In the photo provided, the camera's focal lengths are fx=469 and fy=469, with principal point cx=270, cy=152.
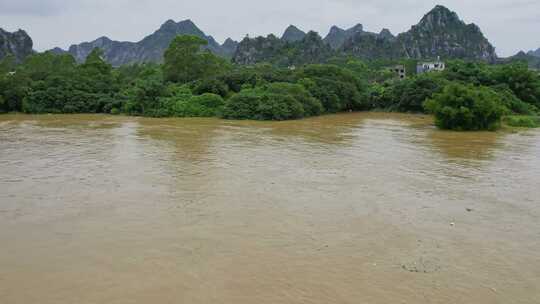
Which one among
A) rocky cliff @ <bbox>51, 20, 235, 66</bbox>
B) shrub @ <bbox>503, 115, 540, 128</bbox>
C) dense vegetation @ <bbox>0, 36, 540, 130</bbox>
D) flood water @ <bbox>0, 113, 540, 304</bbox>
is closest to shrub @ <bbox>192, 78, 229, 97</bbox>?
dense vegetation @ <bbox>0, 36, 540, 130</bbox>

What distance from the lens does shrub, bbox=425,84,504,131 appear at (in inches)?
899

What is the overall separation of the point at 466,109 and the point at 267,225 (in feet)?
57.3

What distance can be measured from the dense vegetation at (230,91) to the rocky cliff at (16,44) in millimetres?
42658

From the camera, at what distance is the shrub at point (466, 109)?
74.9 feet

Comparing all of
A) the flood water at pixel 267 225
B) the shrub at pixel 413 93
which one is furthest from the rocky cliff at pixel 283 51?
the flood water at pixel 267 225

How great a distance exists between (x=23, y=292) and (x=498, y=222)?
7.84 meters

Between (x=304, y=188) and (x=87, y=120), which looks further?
(x=87, y=120)

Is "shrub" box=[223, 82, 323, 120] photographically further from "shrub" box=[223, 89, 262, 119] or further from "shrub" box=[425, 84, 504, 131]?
"shrub" box=[425, 84, 504, 131]

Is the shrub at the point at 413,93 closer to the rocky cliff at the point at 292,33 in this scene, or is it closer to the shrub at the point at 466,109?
the shrub at the point at 466,109

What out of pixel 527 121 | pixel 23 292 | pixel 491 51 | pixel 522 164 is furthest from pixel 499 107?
pixel 491 51

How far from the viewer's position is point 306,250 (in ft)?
23.4

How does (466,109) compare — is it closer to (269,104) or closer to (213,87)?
(269,104)

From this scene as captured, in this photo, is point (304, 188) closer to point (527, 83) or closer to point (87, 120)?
point (87, 120)

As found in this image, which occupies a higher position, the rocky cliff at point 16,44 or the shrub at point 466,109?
the rocky cliff at point 16,44
